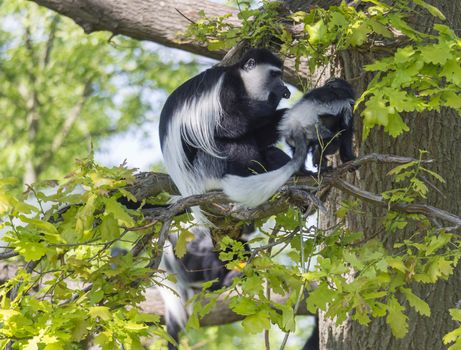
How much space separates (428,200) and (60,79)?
594cm

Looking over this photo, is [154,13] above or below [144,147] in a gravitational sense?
above

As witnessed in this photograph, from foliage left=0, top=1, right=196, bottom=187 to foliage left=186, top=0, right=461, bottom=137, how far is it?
4948mm

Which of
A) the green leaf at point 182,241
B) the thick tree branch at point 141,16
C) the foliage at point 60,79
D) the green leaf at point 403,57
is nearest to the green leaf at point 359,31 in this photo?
the green leaf at point 403,57

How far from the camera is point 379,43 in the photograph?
2967 mm

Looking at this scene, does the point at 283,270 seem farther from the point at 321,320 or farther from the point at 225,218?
the point at 321,320

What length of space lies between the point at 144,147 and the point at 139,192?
21.0 ft

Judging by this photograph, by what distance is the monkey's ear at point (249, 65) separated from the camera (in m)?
3.49

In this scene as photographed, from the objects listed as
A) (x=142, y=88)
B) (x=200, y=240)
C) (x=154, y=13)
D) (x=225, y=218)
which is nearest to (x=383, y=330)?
(x=225, y=218)

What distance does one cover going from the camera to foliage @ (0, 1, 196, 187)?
8242 mm

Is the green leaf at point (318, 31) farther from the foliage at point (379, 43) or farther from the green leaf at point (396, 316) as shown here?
the green leaf at point (396, 316)

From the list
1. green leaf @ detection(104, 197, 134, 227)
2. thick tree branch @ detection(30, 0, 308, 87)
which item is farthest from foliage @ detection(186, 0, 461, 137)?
green leaf @ detection(104, 197, 134, 227)

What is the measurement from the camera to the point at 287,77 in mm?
3883

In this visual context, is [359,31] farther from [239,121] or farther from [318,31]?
[239,121]

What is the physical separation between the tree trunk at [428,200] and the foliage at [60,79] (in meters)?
5.18
